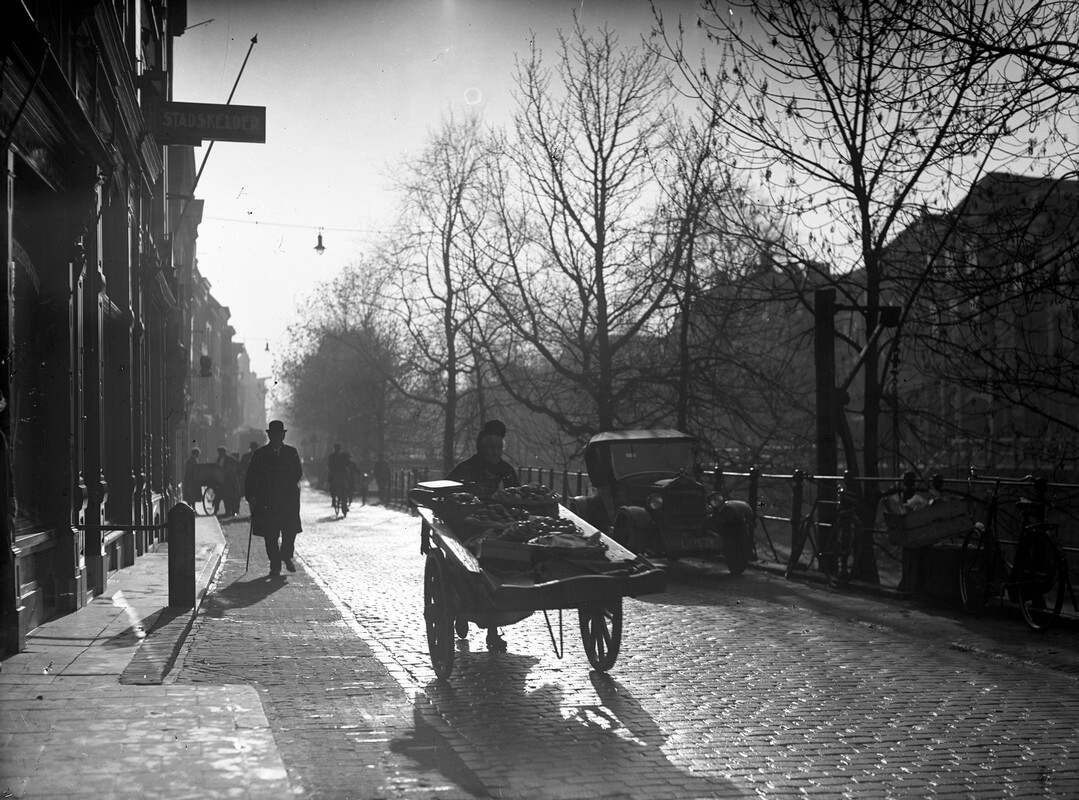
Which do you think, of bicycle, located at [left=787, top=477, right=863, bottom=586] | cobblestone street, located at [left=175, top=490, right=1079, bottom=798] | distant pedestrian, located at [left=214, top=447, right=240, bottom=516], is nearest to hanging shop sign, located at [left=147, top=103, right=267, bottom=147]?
cobblestone street, located at [left=175, top=490, right=1079, bottom=798]

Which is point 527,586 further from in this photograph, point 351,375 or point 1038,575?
point 351,375

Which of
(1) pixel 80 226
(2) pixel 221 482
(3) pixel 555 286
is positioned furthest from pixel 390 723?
(2) pixel 221 482

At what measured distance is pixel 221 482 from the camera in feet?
111

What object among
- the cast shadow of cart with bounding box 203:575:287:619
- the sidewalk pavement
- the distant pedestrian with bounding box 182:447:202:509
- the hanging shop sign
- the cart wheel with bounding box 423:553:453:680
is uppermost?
the hanging shop sign

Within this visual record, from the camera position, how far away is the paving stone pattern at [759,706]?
5.38m

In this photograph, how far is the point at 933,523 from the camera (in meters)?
12.2

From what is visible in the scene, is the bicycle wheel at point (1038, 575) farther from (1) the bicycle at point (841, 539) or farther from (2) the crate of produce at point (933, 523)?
(1) the bicycle at point (841, 539)

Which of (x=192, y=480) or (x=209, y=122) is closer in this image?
(x=209, y=122)

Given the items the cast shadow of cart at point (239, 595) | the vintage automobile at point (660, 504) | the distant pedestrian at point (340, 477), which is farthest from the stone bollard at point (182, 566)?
the distant pedestrian at point (340, 477)

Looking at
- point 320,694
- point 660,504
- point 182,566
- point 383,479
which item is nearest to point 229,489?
point 383,479

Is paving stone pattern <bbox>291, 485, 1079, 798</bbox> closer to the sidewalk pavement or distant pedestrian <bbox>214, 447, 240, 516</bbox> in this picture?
the sidewalk pavement

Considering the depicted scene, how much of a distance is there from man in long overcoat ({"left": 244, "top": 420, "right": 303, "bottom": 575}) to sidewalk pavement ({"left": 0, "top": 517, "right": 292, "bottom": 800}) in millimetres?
5660

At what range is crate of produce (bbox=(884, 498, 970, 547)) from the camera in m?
12.1

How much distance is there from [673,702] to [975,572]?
526cm
